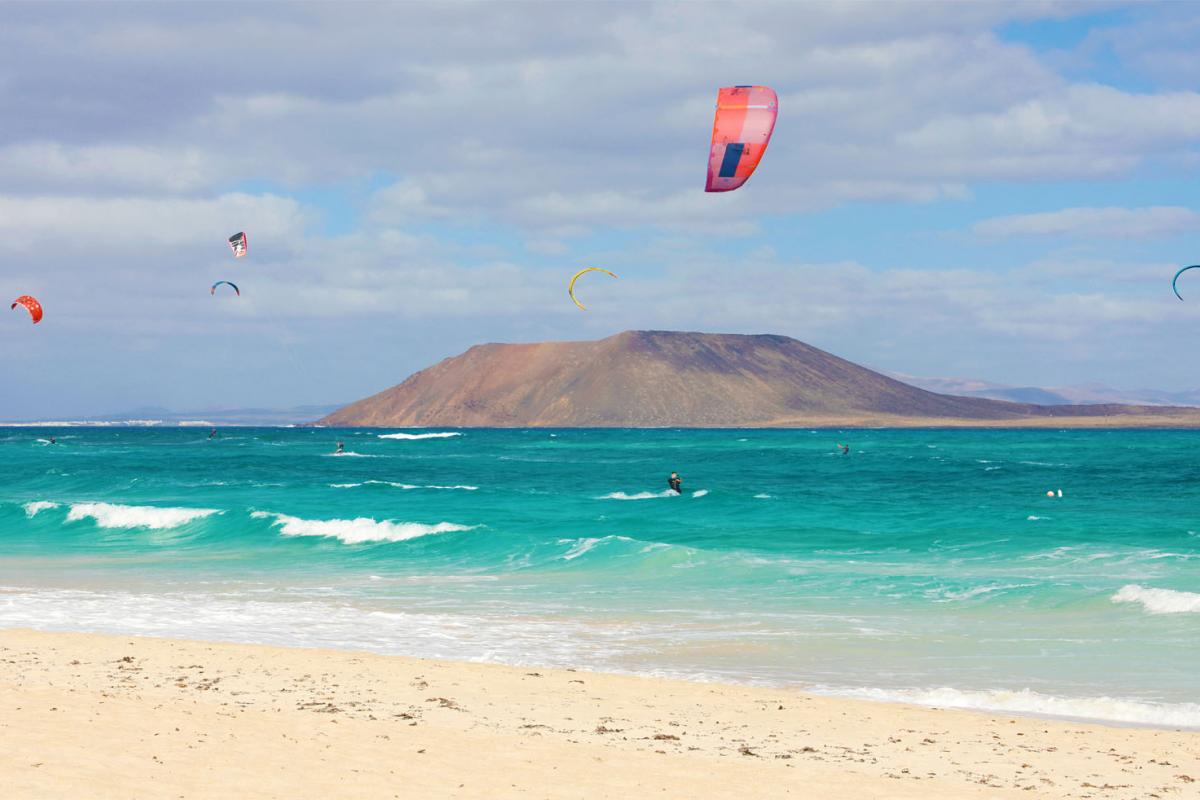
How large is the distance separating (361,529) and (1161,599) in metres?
21.5

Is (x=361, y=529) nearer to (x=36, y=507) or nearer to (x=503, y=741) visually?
(x=36, y=507)

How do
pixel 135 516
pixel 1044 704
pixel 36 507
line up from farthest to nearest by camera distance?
pixel 36 507, pixel 135 516, pixel 1044 704

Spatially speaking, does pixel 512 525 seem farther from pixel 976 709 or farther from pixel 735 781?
pixel 735 781

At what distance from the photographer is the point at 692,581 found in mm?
25016

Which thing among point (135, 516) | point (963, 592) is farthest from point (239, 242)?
point (963, 592)

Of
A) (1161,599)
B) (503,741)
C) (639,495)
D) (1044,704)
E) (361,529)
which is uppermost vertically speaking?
(361,529)

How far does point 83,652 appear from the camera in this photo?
16016 mm

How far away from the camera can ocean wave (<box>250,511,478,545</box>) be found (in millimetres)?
33562

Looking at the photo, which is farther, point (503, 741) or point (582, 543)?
point (582, 543)

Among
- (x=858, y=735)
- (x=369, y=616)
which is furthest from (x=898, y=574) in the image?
(x=858, y=735)

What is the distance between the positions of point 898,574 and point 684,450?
3786 inches

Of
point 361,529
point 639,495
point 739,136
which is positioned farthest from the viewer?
point 639,495

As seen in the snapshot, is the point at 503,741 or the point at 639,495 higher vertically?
the point at 639,495

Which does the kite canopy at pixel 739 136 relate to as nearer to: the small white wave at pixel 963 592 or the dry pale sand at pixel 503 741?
the small white wave at pixel 963 592
